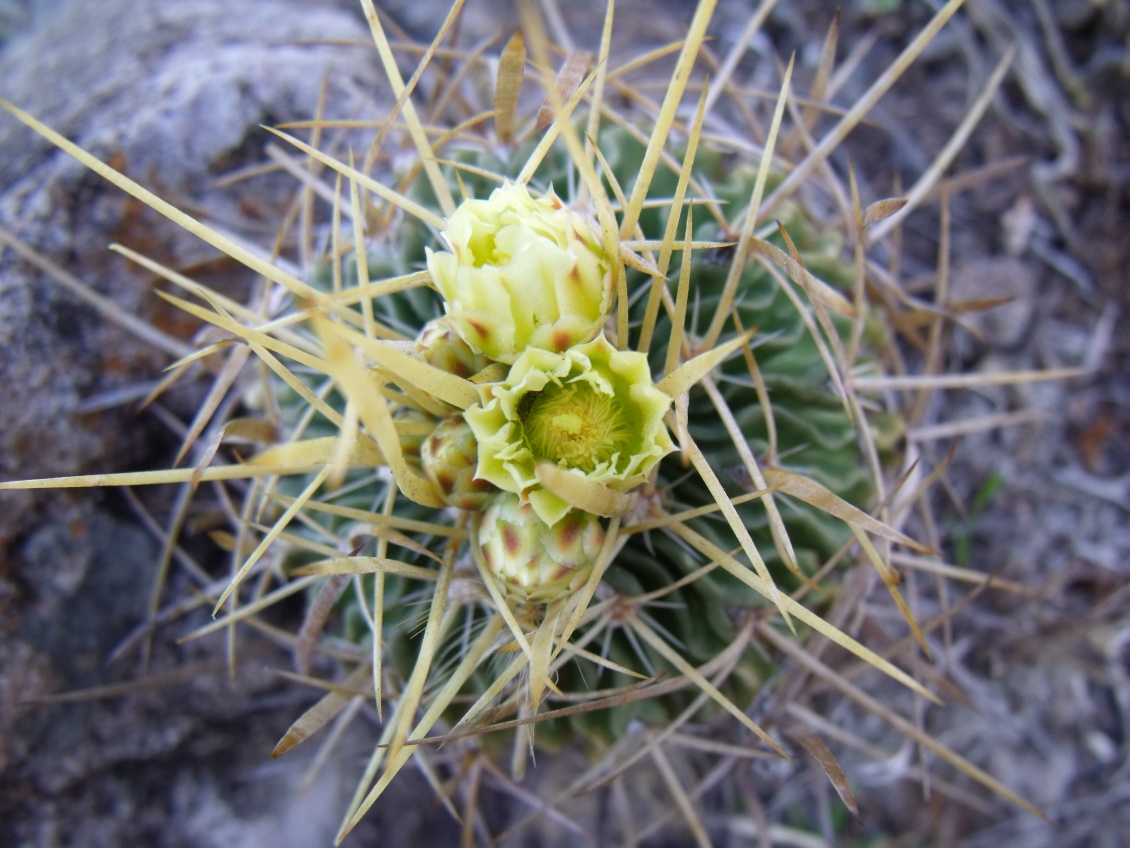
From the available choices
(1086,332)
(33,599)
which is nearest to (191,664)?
(33,599)

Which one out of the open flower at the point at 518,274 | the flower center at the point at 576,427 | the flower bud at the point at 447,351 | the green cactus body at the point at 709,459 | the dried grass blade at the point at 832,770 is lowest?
the dried grass blade at the point at 832,770

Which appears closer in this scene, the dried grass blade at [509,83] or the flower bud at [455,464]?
the flower bud at [455,464]

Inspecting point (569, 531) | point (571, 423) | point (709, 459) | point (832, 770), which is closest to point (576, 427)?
point (571, 423)

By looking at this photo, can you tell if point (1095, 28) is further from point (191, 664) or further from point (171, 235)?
point (191, 664)

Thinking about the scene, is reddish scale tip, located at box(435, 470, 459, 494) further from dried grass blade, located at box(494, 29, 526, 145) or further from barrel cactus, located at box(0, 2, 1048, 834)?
dried grass blade, located at box(494, 29, 526, 145)

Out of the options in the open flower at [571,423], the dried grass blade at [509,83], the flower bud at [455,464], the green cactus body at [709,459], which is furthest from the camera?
the green cactus body at [709,459]

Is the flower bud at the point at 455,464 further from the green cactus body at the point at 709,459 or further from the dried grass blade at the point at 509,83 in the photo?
the dried grass blade at the point at 509,83

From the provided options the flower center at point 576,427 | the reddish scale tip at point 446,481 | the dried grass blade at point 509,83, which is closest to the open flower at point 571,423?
the flower center at point 576,427

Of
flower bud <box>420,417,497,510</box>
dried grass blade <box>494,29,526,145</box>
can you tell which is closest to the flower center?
flower bud <box>420,417,497,510</box>
